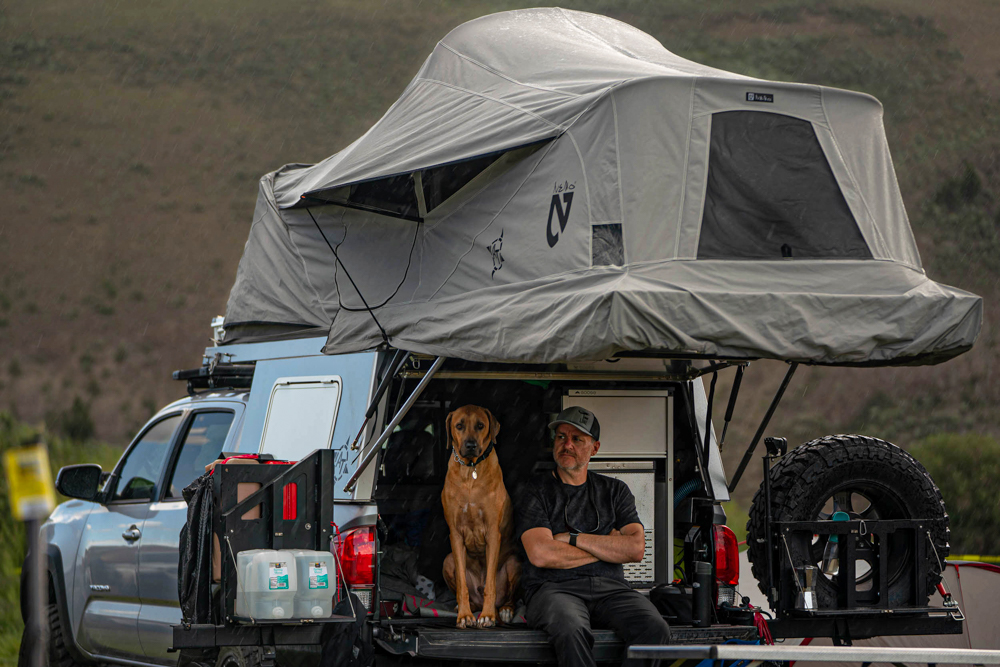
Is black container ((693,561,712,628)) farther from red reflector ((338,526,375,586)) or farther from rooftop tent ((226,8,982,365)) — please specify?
red reflector ((338,526,375,586))

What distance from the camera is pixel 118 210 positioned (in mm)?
38125

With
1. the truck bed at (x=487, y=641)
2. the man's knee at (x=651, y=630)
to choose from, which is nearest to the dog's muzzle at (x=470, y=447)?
the truck bed at (x=487, y=641)

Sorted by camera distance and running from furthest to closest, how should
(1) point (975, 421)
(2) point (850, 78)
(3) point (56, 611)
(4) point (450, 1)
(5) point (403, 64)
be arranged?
(4) point (450, 1), (5) point (403, 64), (2) point (850, 78), (1) point (975, 421), (3) point (56, 611)

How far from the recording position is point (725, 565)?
232 inches

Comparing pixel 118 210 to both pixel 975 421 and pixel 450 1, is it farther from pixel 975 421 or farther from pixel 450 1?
pixel 975 421

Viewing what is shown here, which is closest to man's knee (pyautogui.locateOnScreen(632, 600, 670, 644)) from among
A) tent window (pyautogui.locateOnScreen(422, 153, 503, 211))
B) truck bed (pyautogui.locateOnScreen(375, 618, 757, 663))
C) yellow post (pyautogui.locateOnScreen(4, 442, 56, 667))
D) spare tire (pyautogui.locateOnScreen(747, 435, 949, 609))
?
truck bed (pyautogui.locateOnScreen(375, 618, 757, 663))

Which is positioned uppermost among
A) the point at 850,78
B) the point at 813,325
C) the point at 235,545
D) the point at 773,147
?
the point at 850,78

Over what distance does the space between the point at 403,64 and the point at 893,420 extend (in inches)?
959

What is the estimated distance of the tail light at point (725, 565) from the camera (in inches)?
232

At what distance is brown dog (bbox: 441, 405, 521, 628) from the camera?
5672 mm

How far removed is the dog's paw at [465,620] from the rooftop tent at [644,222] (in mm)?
1341

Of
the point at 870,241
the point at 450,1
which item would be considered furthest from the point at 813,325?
the point at 450,1

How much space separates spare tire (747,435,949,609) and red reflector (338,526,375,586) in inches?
79.6

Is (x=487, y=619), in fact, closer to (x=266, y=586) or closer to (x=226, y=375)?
(x=266, y=586)
